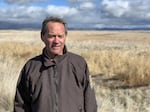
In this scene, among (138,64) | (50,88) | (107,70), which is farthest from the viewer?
(107,70)

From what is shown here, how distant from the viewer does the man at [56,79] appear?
3797mm

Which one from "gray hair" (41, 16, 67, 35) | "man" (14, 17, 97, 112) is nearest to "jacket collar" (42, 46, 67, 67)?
"man" (14, 17, 97, 112)

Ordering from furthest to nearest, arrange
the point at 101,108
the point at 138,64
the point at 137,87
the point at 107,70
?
the point at 107,70
the point at 138,64
the point at 137,87
the point at 101,108

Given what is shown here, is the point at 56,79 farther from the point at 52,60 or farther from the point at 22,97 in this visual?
the point at 22,97

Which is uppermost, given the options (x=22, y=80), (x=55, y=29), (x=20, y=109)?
(x=55, y=29)

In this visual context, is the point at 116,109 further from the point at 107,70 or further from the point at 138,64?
the point at 107,70

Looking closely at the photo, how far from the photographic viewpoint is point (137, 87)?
41.3 feet

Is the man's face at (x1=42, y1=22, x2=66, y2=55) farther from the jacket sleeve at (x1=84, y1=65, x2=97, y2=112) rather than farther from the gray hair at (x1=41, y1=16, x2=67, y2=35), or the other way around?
the jacket sleeve at (x1=84, y1=65, x2=97, y2=112)

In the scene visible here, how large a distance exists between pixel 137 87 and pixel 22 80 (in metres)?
8.92

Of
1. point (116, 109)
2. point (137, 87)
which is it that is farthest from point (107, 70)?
point (116, 109)

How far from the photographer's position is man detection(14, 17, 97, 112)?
3797 mm

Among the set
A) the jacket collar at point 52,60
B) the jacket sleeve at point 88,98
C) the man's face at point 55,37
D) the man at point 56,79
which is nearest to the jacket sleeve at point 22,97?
the man at point 56,79

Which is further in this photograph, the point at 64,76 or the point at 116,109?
the point at 116,109

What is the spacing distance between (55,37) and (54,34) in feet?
0.10
